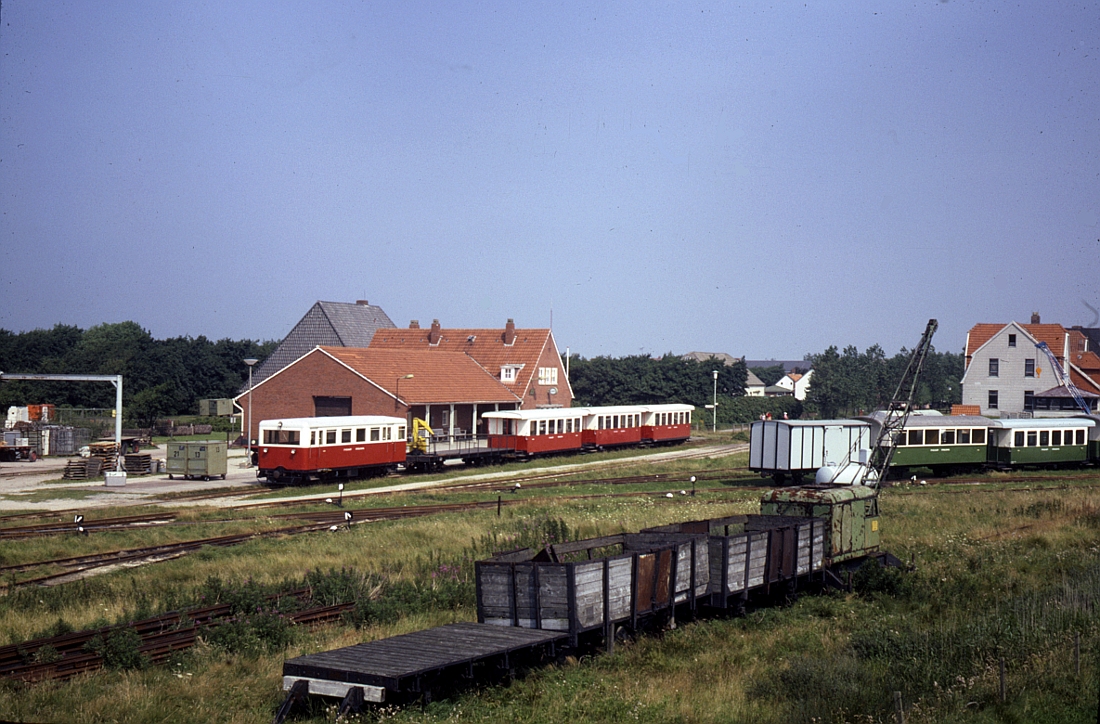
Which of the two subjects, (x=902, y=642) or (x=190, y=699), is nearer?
(x=190, y=699)

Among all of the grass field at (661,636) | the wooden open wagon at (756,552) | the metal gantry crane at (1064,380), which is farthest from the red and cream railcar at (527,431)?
the wooden open wagon at (756,552)

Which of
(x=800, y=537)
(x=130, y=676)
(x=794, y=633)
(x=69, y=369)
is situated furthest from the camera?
(x=69, y=369)

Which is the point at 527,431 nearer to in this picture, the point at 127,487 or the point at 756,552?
the point at 127,487

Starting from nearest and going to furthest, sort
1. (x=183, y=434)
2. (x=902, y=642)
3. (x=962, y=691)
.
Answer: (x=962, y=691), (x=902, y=642), (x=183, y=434)

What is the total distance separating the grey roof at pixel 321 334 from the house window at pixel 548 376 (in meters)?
14.2

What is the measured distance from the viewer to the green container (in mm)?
43406

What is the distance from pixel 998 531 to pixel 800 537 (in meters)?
11.1

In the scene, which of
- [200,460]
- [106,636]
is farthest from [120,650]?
[200,460]

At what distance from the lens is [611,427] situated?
5906 cm

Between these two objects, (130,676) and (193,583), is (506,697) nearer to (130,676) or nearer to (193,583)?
(130,676)

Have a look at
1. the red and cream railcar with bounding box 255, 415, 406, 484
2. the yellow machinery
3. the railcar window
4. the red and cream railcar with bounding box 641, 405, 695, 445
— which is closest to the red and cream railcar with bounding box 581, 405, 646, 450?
the red and cream railcar with bounding box 641, 405, 695, 445

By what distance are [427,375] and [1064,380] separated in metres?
39.0

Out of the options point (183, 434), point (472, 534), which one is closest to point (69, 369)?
point (183, 434)

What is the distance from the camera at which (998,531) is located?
1065 inches
